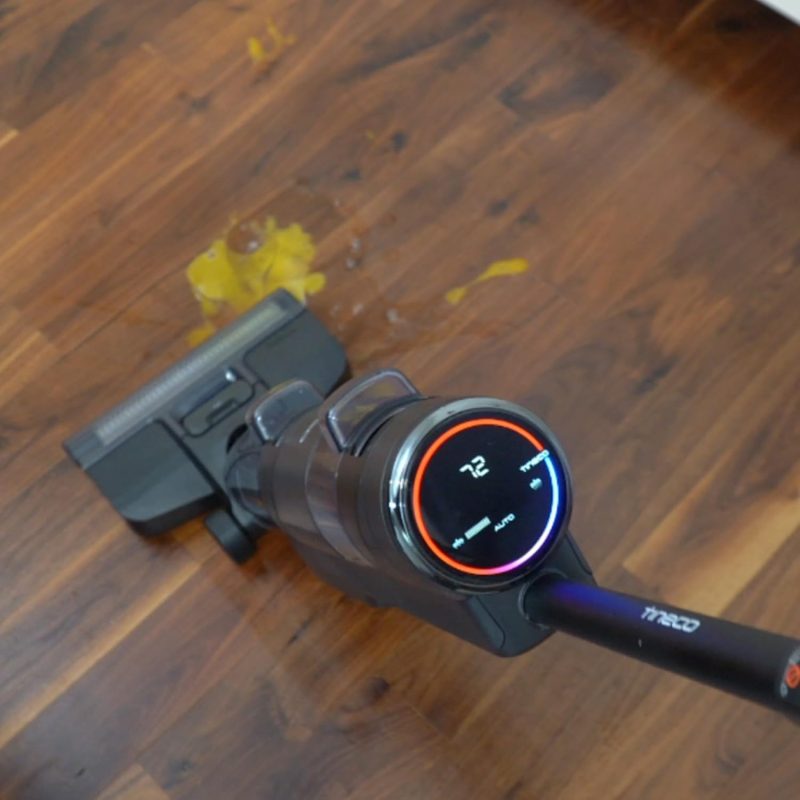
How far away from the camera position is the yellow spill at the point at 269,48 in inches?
56.4

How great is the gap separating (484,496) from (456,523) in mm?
23

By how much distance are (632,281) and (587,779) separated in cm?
52

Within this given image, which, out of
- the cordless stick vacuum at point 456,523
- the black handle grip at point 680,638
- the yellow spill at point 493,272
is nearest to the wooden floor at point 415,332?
the yellow spill at point 493,272

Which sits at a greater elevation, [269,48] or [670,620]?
[269,48]

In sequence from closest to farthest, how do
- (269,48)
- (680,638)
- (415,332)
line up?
(680,638) → (415,332) → (269,48)

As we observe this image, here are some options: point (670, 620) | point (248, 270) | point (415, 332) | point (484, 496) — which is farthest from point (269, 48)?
point (670, 620)

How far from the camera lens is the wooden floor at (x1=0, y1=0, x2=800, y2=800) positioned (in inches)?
43.8

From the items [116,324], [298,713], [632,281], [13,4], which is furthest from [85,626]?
[13,4]

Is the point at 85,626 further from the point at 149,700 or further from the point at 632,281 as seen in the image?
the point at 632,281

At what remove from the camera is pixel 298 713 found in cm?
113

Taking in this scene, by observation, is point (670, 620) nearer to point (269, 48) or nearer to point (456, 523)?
point (456, 523)

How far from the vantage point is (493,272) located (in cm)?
130

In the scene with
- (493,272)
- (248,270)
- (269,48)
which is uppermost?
(269,48)

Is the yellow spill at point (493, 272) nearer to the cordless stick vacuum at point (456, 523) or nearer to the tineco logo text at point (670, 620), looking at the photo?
the cordless stick vacuum at point (456, 523)
